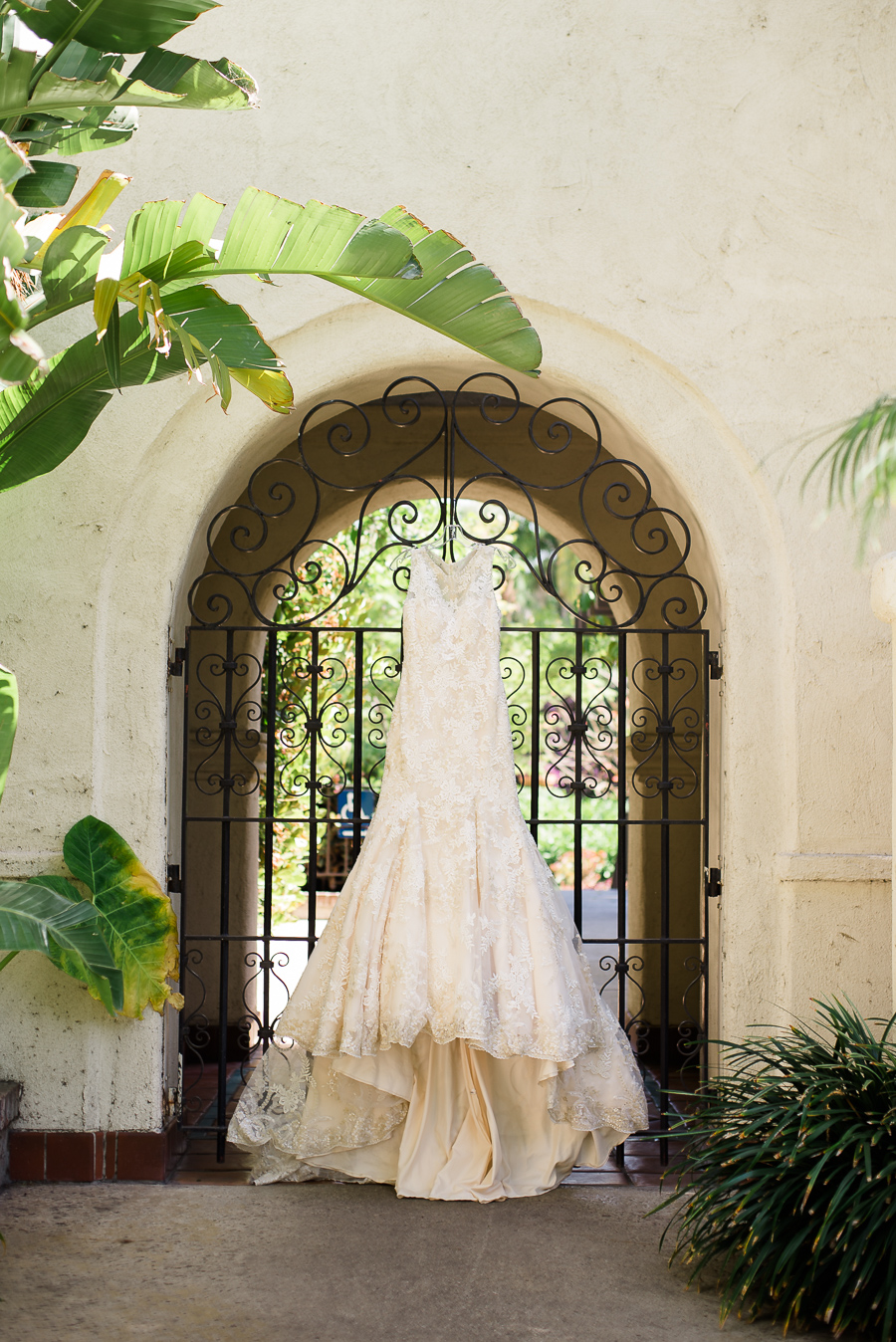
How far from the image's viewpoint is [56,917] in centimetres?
339

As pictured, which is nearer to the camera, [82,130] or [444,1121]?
[82,130]

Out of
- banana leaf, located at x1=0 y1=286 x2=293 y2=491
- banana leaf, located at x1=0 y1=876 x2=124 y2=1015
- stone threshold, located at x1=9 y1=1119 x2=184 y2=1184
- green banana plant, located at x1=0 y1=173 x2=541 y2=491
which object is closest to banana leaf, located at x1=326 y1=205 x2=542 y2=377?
green banana plant, located at x1=0 y1=173 x2=541 y2=491

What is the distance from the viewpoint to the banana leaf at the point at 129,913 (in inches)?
157

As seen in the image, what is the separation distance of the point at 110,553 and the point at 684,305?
2.44m

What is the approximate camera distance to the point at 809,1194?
3.14 metres

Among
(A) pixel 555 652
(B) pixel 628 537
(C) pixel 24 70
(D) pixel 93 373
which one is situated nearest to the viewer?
(C) pixel 24 70

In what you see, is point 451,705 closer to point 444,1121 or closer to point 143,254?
point 444,1121

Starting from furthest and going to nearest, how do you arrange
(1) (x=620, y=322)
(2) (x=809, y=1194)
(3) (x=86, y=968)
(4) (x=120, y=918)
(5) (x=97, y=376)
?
(1) (x=620, y=322) < (4) (x=120, y=918) < (3) (x=86, y=968) < (5) (x=97, y=376) < (2) (x=809, y=1194)

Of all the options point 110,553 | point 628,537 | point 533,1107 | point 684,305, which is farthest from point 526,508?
point 533,1107

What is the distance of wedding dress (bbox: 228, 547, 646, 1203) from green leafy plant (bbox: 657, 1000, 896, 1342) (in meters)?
0.70

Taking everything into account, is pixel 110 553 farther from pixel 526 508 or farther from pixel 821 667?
pixel 526 508

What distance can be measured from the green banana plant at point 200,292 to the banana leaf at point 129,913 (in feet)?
4.39

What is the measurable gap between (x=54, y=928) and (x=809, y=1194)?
2269 millimetres

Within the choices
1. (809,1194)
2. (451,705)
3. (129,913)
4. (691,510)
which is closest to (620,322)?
(691,510)
